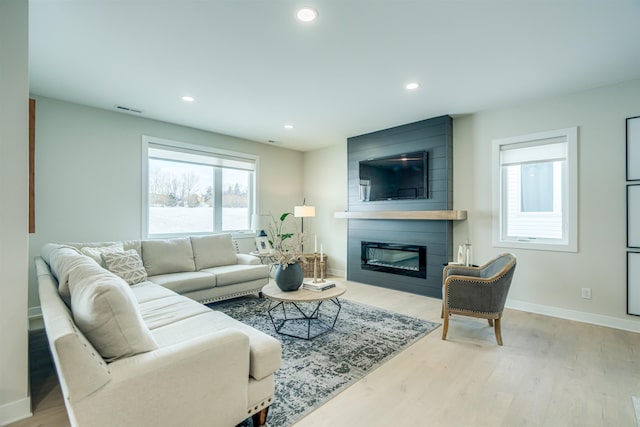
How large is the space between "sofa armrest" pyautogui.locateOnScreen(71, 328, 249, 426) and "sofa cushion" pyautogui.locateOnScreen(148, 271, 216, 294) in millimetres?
2101

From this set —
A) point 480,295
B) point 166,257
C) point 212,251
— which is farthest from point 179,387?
point 212,251

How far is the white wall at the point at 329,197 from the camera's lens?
580 centimetres

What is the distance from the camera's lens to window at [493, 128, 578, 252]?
3461 mm

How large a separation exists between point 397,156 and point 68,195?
15.0 feet

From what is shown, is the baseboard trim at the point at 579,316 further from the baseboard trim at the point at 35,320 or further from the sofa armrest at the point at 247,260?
the baseboard trim at the point at 35,320

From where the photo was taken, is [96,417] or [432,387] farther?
[432,387]

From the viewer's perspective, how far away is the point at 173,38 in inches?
93.8

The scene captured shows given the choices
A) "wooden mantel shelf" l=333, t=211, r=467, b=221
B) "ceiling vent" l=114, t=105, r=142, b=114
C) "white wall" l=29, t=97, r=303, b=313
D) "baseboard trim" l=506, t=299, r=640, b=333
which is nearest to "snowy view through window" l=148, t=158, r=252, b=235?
"white wall" l=29, t=97, r=303, b=313

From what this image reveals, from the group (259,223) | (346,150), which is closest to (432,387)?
(259,223)

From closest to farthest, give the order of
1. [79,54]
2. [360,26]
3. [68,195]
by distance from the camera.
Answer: [360,26] < [79,54] < [68,195]

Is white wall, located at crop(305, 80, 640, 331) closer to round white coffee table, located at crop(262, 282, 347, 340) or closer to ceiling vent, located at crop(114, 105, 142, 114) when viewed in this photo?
round white coffee table, located at crop(262, 282, 347, 340)

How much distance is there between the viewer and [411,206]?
4.59 meters

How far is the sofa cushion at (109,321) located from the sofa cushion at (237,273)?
2.33m

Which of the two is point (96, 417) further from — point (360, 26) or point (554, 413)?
point (360, 26)
